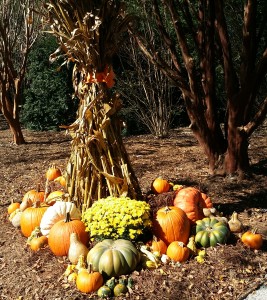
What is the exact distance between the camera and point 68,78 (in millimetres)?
11156

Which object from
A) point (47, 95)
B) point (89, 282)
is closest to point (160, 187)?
point (89, 282)

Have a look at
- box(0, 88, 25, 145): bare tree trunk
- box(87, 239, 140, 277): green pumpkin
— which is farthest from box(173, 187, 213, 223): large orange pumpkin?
box(0, 88, 25, 145): bare tree trunk

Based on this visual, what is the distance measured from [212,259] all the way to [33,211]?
167 cm

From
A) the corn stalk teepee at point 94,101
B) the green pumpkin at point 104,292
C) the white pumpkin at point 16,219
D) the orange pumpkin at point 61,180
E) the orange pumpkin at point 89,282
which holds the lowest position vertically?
the green pumpkin at point 104,292

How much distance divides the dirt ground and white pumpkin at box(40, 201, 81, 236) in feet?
0.66

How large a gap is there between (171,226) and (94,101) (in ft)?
4.10

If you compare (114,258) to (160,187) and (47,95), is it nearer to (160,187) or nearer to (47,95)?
(160,187)

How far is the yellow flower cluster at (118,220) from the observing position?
3.18 m

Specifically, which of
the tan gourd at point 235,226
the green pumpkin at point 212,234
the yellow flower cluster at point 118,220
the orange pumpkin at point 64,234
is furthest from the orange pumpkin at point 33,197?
the tan gourd at point 235,226

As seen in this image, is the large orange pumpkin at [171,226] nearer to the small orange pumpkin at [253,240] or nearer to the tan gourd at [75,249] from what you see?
the small orange pumpkin at [253,240]

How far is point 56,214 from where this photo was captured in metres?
3.52

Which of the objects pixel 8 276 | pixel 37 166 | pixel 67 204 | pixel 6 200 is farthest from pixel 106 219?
pixel 37 166

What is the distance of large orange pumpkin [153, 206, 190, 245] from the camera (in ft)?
11.0

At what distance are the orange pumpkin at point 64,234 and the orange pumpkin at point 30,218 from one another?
0.34m
